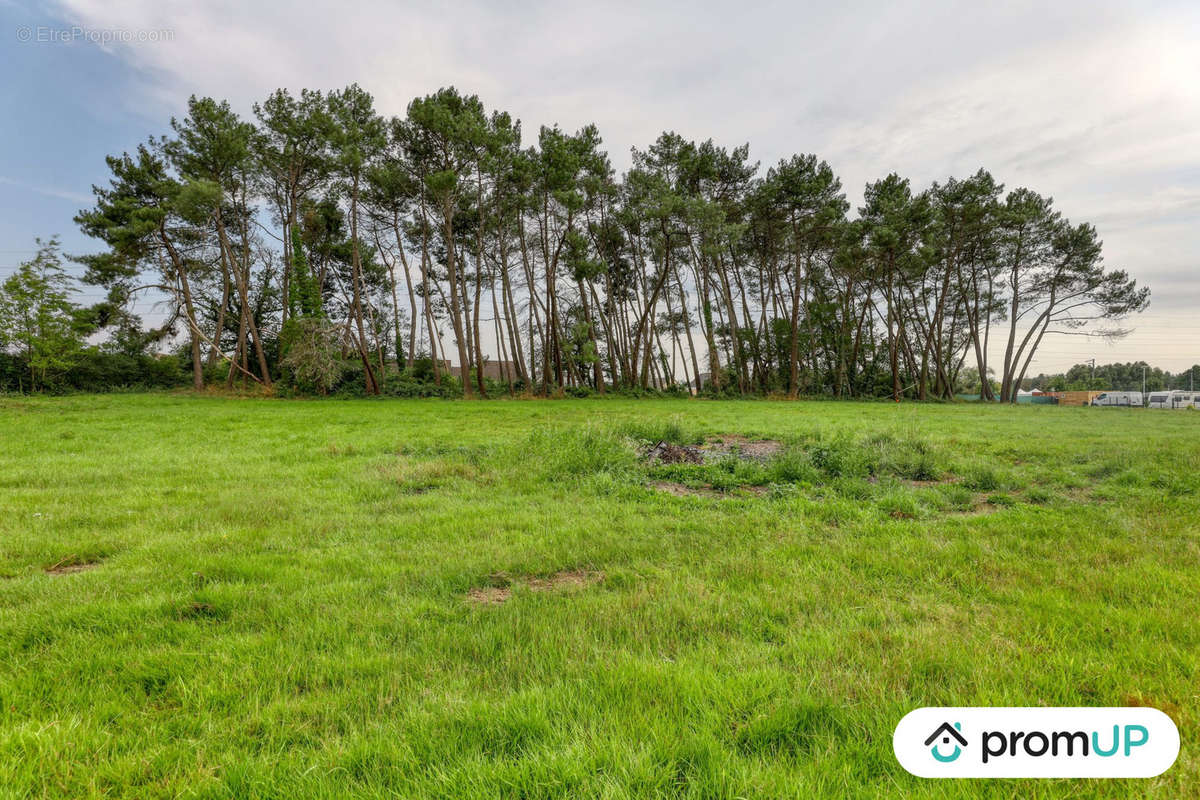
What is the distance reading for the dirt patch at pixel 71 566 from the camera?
12.5 feet

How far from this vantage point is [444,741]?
74.8 inches

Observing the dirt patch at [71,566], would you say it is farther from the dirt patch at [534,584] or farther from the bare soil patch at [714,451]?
the bare soil patch at [714,451]

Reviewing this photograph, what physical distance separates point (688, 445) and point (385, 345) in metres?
38.8

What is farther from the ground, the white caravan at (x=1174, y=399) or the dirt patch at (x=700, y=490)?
the dirt patch at (x=700, y=490)

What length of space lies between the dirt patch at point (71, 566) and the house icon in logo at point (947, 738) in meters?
5.51

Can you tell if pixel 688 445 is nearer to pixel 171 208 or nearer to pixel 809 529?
pixel 809 529

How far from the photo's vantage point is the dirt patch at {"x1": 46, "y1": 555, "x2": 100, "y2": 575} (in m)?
3.81

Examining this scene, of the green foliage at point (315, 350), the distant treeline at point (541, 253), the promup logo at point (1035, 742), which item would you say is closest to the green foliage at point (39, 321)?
the distant treeline at point (541, 253)

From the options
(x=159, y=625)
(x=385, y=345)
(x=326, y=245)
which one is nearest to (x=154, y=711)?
(x=159, y=625)

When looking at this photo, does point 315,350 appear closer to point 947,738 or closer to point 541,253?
point 541,253

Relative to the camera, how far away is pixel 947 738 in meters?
1.88

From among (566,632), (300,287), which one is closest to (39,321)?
(300,287)

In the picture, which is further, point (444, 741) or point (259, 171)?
point (259, 171)

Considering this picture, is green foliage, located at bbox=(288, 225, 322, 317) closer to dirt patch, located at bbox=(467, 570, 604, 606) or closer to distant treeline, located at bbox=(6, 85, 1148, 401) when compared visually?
distant treeline, located at bbox=(6, 85, 1148, 401)
